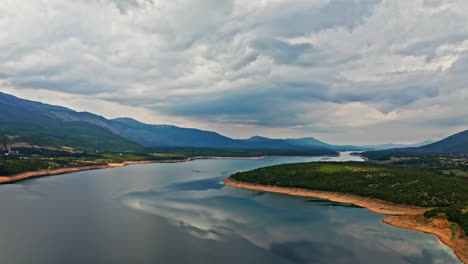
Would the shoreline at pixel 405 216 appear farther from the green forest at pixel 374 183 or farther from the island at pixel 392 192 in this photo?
the green forest at pixel 374 183

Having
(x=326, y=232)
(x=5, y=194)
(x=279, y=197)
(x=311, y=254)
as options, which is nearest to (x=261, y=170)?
(x=279, y=197)

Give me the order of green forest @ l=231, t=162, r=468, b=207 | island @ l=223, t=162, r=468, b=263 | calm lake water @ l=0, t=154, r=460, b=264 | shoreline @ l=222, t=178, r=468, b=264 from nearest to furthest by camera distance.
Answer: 1. calm lake water @ l=0, t=154, r=460, b=264
2. shoreline @ l=222, t=178, r=468, b=264
3. island @ l=223, t=162, r=468, b=263
4. green forest @ l=231, t=162, r=468, b=207

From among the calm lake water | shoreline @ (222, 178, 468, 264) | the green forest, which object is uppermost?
the green forest

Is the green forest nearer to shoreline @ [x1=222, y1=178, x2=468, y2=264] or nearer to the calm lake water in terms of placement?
shoreline @ [x1=222, y1=178, x2=468, y2=264]

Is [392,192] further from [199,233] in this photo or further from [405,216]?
[199,233]

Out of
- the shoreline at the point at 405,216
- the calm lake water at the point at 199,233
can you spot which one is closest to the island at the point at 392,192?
the shoreline at the point at 405,216

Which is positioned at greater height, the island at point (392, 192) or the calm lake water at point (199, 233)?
the island at point (392, 192)

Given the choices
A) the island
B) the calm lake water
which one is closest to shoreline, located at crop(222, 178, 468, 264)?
the island

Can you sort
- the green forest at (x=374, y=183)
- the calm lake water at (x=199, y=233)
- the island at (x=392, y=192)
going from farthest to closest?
the green forest at (x=374, y=183) → the island at (x=392, y=192) → the calm lake water at (x=199, y=233)

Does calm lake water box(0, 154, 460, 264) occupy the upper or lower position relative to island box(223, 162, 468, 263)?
lower
